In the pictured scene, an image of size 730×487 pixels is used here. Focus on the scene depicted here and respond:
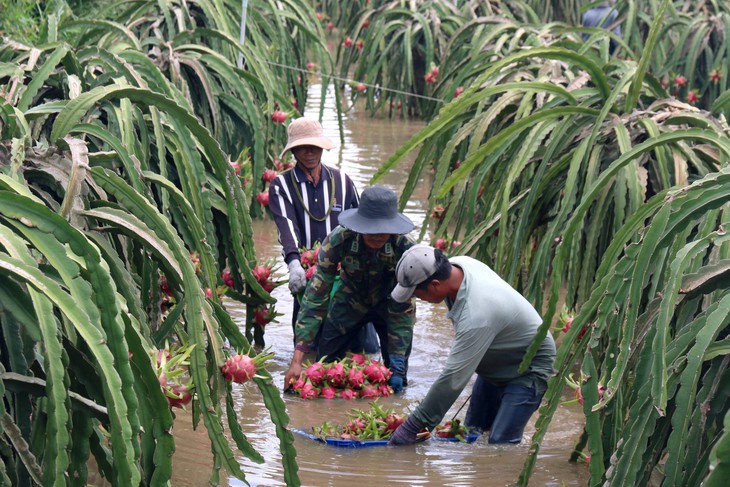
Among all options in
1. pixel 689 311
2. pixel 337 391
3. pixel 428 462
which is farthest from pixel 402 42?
pixel 689 311

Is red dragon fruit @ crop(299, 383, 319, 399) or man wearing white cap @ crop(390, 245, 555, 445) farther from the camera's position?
red dragon fruit @ crop(299, 383, 319, 399)

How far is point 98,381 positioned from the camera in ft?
10.4

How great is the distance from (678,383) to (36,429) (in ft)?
5.76

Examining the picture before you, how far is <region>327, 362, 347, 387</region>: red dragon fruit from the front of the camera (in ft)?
18.8

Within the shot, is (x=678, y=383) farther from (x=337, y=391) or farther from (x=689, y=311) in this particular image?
(x=337, y=391)

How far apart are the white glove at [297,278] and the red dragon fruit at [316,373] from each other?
1.63 ft

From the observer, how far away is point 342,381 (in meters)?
5.76

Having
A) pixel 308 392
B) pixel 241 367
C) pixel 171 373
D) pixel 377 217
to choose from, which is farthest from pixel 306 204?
pixel 171 373

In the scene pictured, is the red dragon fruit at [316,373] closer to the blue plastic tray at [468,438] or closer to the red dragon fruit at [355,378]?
the red dragon fruit at [355,378]

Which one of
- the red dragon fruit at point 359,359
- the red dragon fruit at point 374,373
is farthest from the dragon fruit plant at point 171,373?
the red dragon fruit at point 359,359

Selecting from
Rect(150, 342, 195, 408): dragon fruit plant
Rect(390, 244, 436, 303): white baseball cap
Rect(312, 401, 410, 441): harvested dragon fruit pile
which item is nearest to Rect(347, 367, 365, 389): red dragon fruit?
Rect(312, 401, 410, 441): harvested dragon fruit pile

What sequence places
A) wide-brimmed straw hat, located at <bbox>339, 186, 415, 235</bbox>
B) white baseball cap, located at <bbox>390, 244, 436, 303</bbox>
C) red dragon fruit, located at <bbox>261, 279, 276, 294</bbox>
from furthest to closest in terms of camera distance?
1. red dragon fruit, located at <bbox>261, 279, 276, 294</bbox>
2. wide-brimmed straw hat, located at <bbox>339, 186, 415, 235</bbox>
3. white baseball cap, located at <bbox>390, 244, 436, 303</bbox>

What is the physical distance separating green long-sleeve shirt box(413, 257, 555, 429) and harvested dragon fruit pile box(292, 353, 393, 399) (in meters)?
0.76

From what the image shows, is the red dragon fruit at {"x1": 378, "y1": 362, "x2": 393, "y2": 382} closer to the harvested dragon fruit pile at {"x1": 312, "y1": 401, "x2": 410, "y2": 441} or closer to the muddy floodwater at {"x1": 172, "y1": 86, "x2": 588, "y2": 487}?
the muddy floodwater at {"x1": 172, "y1": 86, "x2": 588, "y2": 487}
